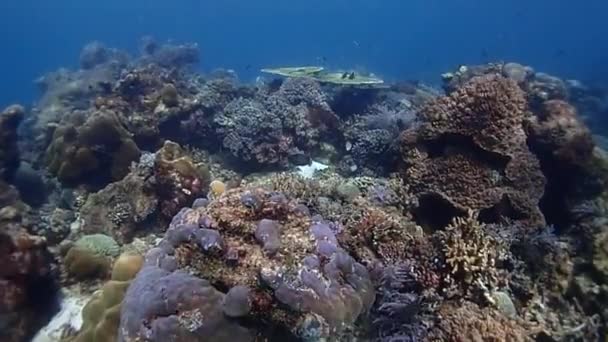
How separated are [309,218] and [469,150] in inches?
134

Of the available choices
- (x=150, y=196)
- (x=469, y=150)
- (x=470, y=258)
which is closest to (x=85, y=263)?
(x=150, y=196)

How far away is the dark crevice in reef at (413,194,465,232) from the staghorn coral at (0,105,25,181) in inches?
350

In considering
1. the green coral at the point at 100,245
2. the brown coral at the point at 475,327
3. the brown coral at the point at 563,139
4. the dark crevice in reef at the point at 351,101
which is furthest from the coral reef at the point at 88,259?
the dark crevice in reef at the point at 351,101

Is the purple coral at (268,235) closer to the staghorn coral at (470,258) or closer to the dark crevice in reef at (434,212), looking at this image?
the staghorn coral at (470,258)

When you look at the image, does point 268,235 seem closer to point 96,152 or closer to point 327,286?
point 327,286

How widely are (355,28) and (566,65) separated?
10208 centimetres

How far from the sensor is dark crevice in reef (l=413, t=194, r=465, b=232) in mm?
6652

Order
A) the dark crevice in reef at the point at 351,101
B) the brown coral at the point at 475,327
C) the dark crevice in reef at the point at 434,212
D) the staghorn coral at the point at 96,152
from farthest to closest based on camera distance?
1. the dark crevice in reef at the point at 351,101
2. the staghorn coral at the point at 96,152
3. the dark crevice in reef at the point at 434,212
4. the brown coral at the point at 475,327

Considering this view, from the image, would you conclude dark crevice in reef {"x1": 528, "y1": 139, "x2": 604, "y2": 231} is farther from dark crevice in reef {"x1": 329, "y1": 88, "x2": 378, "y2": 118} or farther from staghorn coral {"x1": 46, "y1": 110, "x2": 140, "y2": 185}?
staghorn coral {"x1": 46, "y1": 110, "x2": 140, "y2": 185}

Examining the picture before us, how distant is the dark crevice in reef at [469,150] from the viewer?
6871 millimetres

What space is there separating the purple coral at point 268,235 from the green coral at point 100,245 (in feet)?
10.6

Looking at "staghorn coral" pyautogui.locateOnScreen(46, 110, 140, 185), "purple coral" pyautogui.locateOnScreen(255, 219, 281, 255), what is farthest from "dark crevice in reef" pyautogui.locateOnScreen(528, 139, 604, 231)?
"staghorn coral" pyautogui.locateOnScreen(46, 110, 140, 185)

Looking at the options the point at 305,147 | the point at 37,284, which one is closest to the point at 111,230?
the point at 37,284

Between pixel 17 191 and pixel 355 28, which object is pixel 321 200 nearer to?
pixel 17 191
